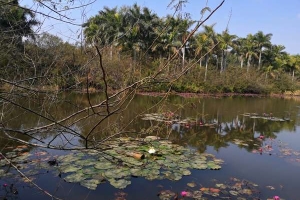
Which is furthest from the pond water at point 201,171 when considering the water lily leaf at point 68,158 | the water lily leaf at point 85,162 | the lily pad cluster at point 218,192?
the water lily leaf at point 85,162

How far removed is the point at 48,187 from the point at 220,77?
1129 inches

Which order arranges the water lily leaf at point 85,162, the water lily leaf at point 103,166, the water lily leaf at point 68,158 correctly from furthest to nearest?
the water lily leaf at point 68,158, the water lily leaf at point 85,162, the water lily leaf at point 103,166

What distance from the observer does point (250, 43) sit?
3741 centimetres

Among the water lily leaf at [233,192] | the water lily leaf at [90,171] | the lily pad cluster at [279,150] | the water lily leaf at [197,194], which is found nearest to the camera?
the water lily leaf at [197,194]

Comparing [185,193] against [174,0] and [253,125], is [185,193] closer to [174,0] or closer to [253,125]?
[174,0]

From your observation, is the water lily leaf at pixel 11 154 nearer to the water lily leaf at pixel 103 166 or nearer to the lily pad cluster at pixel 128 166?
the lily pad cluster at pixel 128 166

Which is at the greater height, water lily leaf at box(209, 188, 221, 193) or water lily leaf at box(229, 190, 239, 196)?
water lily leaf at box(209, 188, 221, 193)

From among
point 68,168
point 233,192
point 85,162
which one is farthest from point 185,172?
point 68,168

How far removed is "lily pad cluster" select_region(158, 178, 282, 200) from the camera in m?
4.59

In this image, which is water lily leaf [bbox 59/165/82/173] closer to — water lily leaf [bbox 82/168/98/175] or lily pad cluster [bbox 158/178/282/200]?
water lily leaf [bbox 82/168/98/175]

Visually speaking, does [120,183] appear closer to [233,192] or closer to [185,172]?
[185,172]

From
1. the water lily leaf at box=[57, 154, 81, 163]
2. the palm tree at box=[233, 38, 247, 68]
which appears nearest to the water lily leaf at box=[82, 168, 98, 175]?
the water lily leaf at box=[57, 154, 81, 163]

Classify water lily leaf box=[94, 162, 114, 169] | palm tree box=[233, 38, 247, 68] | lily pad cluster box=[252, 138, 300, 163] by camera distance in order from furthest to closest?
palm tree box=[233, 38, 247, 68], lily pad cluster box=[252, 138, 300, 163], water lily leaf box=[94, 162, 114, 169]

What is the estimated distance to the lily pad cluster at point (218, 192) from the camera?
4586mm
